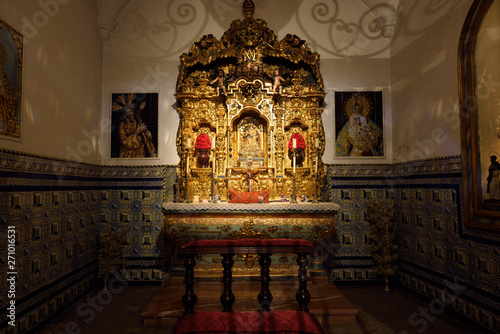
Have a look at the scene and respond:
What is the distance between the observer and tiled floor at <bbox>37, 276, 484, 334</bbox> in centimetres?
437

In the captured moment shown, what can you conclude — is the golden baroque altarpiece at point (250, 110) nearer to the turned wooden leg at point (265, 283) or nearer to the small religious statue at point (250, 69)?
the small religious statue at point (250, 69)

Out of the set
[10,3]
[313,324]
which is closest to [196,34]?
[10,3]

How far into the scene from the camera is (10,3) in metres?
3.98

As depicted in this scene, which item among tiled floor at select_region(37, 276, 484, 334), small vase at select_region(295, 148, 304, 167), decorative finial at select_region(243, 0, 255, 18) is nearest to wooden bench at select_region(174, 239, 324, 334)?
tiled floor at select_region(37, 276, 484, 334)

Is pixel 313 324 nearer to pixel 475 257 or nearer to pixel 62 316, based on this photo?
pixel 475 257

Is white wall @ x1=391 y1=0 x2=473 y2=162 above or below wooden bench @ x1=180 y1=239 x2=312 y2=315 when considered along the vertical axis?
above

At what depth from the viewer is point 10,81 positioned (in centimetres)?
395

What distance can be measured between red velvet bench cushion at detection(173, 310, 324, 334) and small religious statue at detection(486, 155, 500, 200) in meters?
3.09

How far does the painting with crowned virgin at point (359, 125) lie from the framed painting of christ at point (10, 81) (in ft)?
18.7

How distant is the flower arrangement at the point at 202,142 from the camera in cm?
662

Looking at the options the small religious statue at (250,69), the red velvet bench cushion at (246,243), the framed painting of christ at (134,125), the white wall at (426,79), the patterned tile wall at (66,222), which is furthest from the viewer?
the framed painting of christ at (134,125)

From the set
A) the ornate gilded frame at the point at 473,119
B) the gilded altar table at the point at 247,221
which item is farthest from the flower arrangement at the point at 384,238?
the ornate gilded frame at the point at 473,119

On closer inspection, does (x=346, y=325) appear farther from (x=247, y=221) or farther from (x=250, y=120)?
(x=250, y=120)

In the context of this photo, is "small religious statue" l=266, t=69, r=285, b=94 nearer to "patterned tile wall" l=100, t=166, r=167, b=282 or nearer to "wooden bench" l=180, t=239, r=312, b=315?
"patterned tile wall" l=100, t=166, r=167, b=282
